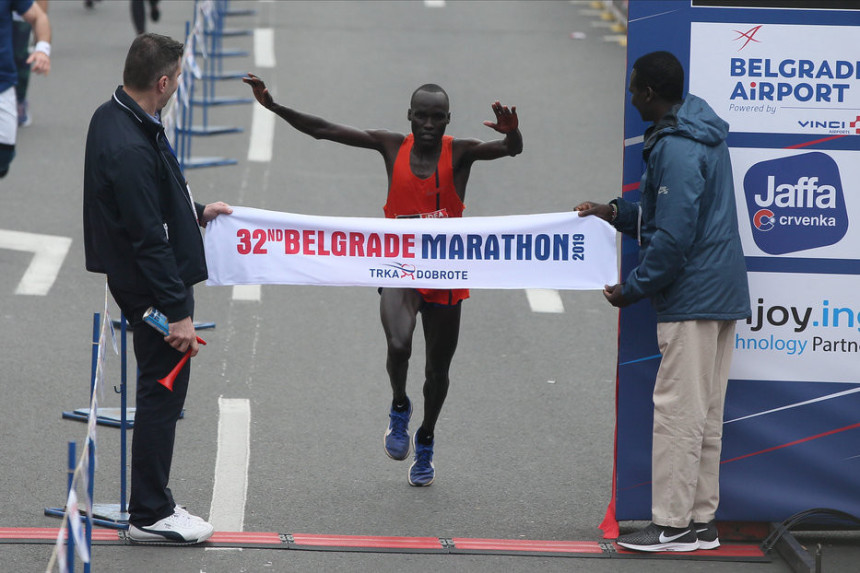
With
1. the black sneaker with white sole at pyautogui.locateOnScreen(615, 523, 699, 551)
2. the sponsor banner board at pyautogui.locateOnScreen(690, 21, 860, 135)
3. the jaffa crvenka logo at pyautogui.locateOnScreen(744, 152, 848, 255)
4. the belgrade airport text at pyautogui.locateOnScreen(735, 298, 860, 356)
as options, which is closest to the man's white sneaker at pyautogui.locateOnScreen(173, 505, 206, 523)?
the black sneaker with white sole at pyautogui.locateOnScreen(615, 523, 699, 551)

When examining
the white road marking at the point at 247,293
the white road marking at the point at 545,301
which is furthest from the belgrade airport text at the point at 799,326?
the white road marking at the point at 247,293

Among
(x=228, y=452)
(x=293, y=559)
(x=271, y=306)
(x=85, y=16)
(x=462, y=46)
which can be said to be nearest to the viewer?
(x=293, y=559)

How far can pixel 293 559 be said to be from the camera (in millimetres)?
6426

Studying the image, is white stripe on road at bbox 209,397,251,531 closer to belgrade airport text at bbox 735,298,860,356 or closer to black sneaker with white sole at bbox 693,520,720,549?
black sneaker with white sole at bbox 693,520,720,549

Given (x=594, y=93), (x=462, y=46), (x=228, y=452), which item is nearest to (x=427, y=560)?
(x=228, y=452)

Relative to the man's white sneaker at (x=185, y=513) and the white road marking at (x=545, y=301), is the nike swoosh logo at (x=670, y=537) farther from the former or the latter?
the white road marking at (x=545, y=301)

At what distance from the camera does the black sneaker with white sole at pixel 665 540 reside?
6641 mm

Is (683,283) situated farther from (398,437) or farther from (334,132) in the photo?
(334,132)

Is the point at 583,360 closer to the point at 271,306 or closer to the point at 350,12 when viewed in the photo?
the point at 271,306

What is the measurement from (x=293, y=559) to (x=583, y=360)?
426 cm

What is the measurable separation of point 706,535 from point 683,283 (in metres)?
1.36

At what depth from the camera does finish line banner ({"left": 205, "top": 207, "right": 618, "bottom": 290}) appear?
7062 mm

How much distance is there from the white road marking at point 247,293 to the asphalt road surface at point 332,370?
1.8 inches

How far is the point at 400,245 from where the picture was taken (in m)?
7.09
